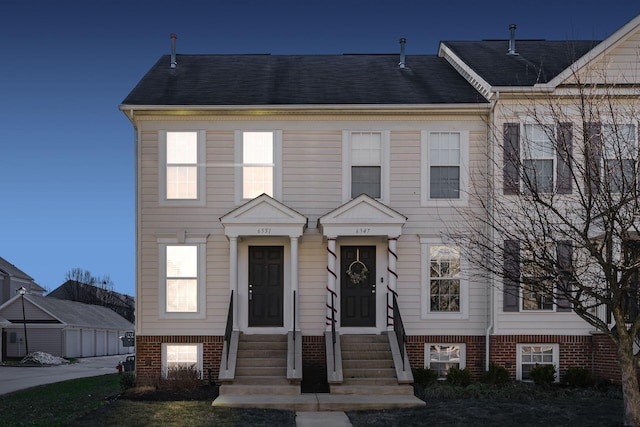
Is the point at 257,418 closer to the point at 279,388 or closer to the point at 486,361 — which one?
the point at 279,388

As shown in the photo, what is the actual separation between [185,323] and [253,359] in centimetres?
216

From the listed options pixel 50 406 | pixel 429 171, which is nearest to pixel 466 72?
pixel 429 171

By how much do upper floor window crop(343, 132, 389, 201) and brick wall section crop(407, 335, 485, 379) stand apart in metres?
3.56

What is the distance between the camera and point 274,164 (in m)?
17.1

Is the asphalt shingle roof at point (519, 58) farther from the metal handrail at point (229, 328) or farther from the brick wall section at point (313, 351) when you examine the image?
the metal handrail at point (229, 328)

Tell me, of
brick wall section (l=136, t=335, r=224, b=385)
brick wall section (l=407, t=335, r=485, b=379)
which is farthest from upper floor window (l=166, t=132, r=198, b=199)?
brick wall section (l=407, t=335, r=485, b=379)

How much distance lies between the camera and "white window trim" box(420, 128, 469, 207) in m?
17.0

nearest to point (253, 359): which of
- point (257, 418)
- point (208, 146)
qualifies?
point (257, 418)

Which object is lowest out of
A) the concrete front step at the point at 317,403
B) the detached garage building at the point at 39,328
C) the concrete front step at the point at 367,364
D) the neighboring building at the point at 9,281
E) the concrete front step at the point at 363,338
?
the detached garage building at the point at 39,328

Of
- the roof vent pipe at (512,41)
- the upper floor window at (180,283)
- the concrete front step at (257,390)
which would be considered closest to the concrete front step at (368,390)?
the concrete front step at (257,390)

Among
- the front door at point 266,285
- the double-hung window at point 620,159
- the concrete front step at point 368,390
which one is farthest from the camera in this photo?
the front door at point 266,285

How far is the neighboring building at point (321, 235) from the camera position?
16.8m

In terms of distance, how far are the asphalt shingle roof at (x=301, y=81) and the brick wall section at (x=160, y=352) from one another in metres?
5.59

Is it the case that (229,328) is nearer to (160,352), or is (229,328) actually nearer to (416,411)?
(160,352)
